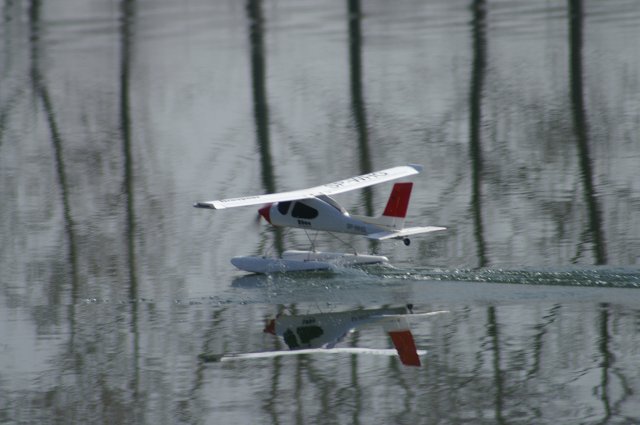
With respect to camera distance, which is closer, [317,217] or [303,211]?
[317,217]

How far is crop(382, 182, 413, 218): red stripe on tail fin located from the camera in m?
24.6

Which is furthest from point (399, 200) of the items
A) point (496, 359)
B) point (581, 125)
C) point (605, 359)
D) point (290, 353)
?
point (581, 125)

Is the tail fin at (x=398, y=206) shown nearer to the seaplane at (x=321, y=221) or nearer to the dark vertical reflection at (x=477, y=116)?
the seaplane at (x=321, y=221)

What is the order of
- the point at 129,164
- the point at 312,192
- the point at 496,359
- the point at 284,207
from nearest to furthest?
the point at 496,359
the point at 312,192
the point at 284,207
the point at 129,164

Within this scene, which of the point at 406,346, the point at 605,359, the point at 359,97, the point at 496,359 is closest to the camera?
the point at 605,359

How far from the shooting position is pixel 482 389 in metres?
19.2

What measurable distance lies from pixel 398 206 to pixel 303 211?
2.11 m

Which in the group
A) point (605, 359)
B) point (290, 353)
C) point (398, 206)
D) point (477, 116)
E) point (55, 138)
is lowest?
point (605, 359)

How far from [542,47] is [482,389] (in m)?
28.1

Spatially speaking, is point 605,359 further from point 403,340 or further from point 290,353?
point 290,353

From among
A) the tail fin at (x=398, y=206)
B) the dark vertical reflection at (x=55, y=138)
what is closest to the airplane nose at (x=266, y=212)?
the tail fin at (x=398, y=206)

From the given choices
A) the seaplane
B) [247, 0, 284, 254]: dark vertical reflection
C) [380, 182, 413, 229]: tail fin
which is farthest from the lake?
[380, 182, 413, 229]: tail fin

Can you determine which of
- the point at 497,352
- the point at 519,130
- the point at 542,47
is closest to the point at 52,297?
the point at 497,352

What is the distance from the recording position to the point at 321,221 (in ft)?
83.9
